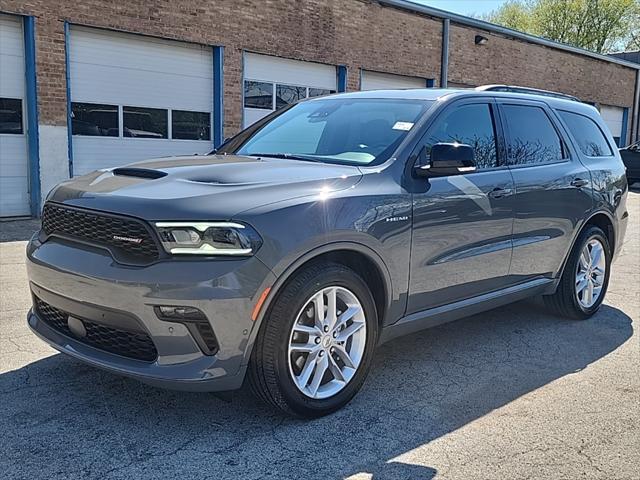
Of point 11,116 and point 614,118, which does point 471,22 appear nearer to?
point 614,118

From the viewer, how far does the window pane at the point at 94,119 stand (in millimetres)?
11484

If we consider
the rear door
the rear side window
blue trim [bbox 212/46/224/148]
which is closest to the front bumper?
the rear door

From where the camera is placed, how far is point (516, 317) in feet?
19.0

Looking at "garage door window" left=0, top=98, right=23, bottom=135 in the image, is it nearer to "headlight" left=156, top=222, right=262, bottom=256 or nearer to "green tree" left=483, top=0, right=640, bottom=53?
"headlight" left=156, top=222, right=262, bottom=256

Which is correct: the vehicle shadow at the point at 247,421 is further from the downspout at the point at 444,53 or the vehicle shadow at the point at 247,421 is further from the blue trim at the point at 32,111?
the downspout at the point at 444,53

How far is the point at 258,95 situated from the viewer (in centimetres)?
1420

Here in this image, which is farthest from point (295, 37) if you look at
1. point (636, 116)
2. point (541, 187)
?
point (636, 116)

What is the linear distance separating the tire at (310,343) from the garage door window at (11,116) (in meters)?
9.15

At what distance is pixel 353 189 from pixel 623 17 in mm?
42424

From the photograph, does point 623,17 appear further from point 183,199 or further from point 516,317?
point 183,199

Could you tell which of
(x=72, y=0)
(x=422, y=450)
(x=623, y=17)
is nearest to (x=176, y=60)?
(x=72, y=0)

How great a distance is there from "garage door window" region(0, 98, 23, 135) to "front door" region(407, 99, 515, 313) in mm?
8754

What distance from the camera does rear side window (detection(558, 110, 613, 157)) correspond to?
5.66 m

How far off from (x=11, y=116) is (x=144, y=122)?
2396 millimetres
